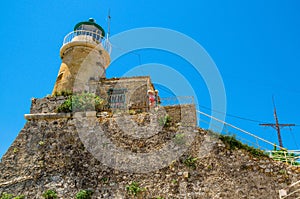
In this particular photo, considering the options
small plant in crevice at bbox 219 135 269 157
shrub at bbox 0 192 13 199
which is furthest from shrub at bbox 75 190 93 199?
small plant in crevice at bbox 219 135 269 157

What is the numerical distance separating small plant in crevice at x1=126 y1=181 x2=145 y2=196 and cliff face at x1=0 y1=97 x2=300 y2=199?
13 cm

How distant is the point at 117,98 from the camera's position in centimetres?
1595

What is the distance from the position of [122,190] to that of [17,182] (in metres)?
4.29

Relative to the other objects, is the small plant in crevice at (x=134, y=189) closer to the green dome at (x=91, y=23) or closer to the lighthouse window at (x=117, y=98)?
the lighthouse window at (x=117, y=98)

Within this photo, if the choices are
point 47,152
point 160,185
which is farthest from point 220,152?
point 47,152

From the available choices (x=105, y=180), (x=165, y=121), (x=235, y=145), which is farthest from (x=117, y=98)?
(x=235, y=145)

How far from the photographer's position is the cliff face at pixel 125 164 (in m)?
11.8

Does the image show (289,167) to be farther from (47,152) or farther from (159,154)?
(47,152)

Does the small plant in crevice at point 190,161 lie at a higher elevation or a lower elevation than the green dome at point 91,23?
lower

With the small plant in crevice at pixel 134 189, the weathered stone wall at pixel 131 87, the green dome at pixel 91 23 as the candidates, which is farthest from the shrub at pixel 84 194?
the green dome at pixel 91 23

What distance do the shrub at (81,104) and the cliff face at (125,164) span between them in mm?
310

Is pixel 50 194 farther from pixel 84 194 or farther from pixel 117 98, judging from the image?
pixel 117 98

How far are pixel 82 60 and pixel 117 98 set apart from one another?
3644 mm

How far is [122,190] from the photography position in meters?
12.4
